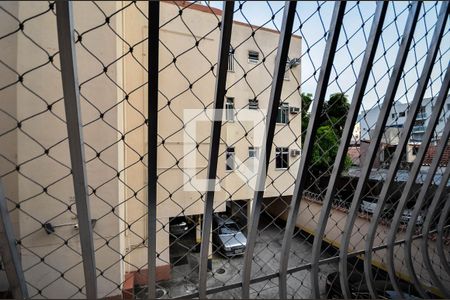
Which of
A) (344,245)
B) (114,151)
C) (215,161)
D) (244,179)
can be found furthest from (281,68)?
(114,151)

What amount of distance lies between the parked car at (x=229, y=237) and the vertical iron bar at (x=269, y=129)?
0.10 metres

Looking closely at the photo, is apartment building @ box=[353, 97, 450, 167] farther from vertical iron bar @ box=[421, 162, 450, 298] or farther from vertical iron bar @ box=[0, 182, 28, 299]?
vertical iron bar @ box=[0, 182, 28, 299]

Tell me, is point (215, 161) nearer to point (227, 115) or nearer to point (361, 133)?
point (227, 115)

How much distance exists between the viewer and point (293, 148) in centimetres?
71

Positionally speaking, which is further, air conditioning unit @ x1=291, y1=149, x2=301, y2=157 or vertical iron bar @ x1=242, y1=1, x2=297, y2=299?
air conditioning unit @ x1=291, y1=149, x2=301, y2=157

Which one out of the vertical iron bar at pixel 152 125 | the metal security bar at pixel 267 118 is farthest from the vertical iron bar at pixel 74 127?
the vertical iron bar at pixel 152 125

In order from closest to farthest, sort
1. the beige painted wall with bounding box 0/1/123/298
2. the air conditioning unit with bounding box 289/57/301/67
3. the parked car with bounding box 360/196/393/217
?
the air conditioning unit with bounding box 289/57/301/67
the parked car with bounding box 360/196/393/217
the beige painted wall with bounding box 0/1/123/298

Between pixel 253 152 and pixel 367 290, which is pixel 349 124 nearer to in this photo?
pixel 253 152

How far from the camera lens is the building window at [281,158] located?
Result: 0.68 metres

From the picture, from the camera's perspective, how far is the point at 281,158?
2.32ft

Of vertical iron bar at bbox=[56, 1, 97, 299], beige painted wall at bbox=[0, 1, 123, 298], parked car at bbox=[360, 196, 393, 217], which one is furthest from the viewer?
beige painted wall at bbox=[0, 1, 123, 298]

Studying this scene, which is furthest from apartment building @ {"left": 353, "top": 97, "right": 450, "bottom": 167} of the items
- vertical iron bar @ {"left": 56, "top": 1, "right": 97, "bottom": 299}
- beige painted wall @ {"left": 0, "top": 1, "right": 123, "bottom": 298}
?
beige painted wall @ {"left": 0, "top": 1, "right": 123, "bottom": 298}

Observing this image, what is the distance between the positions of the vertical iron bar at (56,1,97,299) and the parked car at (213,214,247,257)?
321 millimetres

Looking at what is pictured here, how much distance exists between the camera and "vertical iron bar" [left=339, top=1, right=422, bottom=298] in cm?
54
